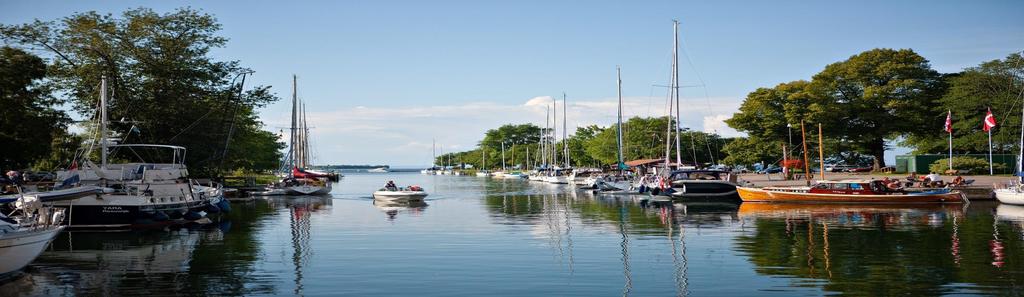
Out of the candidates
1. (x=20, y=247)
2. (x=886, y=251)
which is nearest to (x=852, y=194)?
(x=886, y=251)

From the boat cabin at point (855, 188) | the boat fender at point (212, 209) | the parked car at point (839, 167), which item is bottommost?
the boat fender at point (212, 209)

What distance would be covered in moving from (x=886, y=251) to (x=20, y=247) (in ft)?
81.9

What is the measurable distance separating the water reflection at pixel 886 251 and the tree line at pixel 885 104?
42.1 meters

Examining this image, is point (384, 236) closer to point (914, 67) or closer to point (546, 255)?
point (546, 255)

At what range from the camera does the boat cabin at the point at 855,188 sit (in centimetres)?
5144

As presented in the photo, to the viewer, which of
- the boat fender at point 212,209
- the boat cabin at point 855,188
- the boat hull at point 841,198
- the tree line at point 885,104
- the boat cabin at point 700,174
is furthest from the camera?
the tree line at point 885,104

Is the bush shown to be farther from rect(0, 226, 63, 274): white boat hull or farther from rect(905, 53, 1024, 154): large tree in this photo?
rect(0, 226, 63, 274): white boat hull

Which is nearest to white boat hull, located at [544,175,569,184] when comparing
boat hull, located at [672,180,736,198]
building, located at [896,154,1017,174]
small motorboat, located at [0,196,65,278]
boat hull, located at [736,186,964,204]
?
building, located at [896,154,1017,174]

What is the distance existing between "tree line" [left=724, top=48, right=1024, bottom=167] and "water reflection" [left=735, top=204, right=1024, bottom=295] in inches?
1658

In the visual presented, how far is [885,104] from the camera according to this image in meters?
86.8

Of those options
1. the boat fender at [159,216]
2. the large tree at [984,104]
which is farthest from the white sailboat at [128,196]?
the large tree at [984,104]

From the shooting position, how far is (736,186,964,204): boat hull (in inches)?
1992

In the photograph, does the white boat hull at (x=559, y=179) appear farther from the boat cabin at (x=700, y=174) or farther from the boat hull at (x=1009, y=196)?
the boat hull at (x=1009, y=196)

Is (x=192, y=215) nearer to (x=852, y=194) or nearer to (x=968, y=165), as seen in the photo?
(x=852, y=194)
